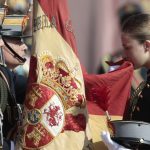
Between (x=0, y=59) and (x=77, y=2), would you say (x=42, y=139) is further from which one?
(x=77, y=2)

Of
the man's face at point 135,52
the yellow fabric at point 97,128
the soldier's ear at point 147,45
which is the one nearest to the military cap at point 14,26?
the yellow fabric at point 97,128

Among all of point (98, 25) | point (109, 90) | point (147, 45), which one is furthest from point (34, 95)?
point (98, 25)

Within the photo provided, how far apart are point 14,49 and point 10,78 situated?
0.75ft

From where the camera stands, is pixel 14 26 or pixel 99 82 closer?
pixel 99 82

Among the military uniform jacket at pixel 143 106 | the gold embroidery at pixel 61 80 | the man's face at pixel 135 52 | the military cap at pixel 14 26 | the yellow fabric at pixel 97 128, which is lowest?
the yellow fabric at pixel 97 128

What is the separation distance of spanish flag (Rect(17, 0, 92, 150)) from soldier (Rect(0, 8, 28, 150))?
201 millimetres

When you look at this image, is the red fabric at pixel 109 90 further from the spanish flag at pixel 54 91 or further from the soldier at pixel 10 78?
the soldier at pixel 10 78

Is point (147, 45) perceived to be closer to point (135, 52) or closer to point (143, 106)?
point (135, 52)

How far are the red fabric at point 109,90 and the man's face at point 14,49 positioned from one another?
0.46 metres

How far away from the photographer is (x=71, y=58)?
3.35m

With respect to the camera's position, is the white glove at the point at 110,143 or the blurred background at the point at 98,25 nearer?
the white glove at the point at 110,143

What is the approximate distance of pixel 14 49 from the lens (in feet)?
12.4

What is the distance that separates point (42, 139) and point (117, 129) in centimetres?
39

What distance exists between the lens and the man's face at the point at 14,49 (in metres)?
3.74
